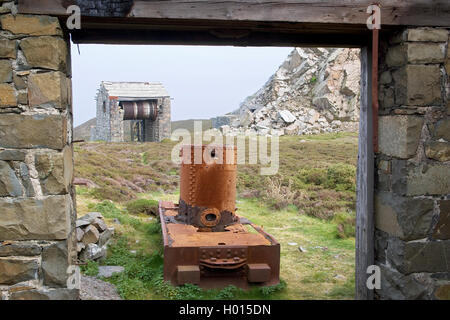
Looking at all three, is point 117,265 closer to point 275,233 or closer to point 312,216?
point 275,233

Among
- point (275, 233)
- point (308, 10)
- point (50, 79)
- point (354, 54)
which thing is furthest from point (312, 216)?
point (354, 54)

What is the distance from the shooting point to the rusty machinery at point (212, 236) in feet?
17.8

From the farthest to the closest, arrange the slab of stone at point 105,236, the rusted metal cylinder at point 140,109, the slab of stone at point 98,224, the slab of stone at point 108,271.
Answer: the rusted metal cylinder at point 140,109
the slab of stone at point 98,224
the slab of stone at point 105,236
the slab of stone at point 108,271

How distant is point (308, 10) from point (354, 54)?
112ft

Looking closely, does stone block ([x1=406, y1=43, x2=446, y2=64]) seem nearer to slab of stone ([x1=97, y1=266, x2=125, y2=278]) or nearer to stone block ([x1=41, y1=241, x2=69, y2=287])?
stone block ([x1=41, y1=241, x2=69, y2=287])

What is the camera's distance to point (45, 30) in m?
3.18

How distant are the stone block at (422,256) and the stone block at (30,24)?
3358 mm

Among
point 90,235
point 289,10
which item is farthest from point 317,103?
point 289,10

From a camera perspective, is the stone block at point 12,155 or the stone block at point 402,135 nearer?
the stone block at point 12,155

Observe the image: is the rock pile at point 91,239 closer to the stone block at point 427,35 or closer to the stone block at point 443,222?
the stone block at point 443,222

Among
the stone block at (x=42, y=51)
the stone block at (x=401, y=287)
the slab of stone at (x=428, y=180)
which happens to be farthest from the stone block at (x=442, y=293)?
the stone block at (x=42, y=51)

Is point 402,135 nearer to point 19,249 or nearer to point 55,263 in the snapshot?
point 55,263

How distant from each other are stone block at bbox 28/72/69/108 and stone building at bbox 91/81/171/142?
75.1 feet

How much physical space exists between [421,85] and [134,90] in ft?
81.4
